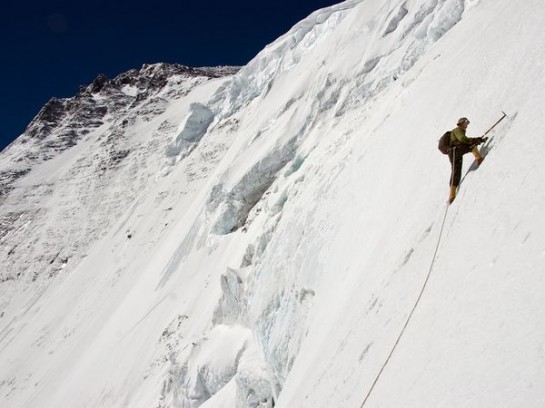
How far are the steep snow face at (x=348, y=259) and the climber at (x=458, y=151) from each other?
0.18 metres

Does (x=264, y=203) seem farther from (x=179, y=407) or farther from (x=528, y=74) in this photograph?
(x=528, y=74)

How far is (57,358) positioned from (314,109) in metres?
27.2

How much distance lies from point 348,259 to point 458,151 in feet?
13.2

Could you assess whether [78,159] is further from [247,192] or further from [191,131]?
[247,192]

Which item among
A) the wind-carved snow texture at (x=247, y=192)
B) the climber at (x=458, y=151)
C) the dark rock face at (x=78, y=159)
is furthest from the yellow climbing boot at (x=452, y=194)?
the dark rock face at (x=78, y=159)

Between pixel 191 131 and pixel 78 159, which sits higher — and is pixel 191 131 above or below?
below

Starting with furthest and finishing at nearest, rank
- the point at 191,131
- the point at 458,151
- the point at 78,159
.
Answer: the point at 78,159, the point at 191,131, the point at 458,151

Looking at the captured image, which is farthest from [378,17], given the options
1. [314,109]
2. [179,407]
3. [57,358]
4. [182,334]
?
[57,358]

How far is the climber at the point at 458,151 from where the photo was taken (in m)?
6.63

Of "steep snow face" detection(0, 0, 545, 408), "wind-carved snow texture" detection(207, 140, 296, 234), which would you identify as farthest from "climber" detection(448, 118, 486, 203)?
"wind-carved snow texture" detection(207, 140, 296, 234)

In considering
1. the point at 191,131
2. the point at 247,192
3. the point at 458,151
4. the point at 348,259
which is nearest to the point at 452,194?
the point at 458,151

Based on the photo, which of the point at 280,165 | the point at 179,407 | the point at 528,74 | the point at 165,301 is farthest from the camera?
the point at 165,301

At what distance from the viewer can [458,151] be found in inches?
271

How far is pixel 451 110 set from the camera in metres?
9.77
